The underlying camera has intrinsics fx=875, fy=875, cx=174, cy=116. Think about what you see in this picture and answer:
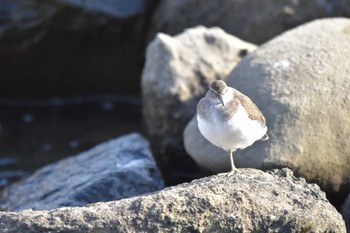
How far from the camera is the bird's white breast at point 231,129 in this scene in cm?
546

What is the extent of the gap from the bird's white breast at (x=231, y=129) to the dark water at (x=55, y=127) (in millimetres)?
3637

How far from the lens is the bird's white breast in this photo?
215 inches

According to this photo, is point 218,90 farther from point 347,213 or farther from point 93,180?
point 93,180

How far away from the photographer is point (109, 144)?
25.5 feet

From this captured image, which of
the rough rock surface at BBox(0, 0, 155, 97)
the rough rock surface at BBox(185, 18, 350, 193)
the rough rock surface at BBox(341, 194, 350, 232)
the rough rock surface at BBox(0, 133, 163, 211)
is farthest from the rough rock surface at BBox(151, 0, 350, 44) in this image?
the rough rock surface at BBox(341, 194, 350, 232)

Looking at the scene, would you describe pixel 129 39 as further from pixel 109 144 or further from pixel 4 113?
pixel 109 144

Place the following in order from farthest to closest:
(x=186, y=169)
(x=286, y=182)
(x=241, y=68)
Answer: (x=186, y=169)
(x=241, y=68)
(x=286, y=182)

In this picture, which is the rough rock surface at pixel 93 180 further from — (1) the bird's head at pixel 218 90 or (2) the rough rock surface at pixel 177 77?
(1) the bird's head at pixel 218 90

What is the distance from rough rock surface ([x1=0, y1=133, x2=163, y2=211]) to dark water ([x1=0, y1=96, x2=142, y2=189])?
3.71ft

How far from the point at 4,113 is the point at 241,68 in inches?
165

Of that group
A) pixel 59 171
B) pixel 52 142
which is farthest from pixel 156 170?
pixel 52 142

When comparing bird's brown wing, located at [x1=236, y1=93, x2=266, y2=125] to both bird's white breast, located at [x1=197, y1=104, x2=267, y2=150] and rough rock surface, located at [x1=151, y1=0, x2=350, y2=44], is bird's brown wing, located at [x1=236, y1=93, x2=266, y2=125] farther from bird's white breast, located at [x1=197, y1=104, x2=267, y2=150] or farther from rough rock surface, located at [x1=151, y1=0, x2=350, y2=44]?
rough rock surface, located at [x1=151, y1=0, x2=350, y2=44]

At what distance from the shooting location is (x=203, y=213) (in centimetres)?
480

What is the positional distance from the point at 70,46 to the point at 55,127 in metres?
1.08
